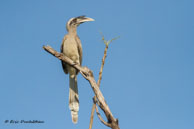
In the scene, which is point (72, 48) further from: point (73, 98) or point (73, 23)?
point (73, 98)

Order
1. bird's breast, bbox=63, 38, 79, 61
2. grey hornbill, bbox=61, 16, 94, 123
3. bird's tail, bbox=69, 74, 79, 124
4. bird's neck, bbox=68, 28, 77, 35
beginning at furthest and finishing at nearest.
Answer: bird's neck, bbox=68, 28, 77, 35, bird's breast, bbox=63, 38, 79, 61, grey hornbill, bbox=61, 16, 94, 123, bird's tail, bbox=69, 74, 79, 124

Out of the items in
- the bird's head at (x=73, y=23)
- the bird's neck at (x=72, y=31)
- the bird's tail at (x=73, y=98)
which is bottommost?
the bird's tail at (x=73, y=98)

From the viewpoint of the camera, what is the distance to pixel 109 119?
172 inches

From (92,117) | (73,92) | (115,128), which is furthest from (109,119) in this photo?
(73,92)

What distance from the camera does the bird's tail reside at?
7.65 meters

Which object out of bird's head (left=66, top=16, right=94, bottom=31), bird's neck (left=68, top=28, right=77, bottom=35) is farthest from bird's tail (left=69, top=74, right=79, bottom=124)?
bird's head (left=66, top=16, right=94, bottom=31)

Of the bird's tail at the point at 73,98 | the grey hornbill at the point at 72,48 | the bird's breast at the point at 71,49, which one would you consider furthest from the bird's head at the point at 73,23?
the bird's tail at the point at 73,98

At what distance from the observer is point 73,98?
27.3 feet

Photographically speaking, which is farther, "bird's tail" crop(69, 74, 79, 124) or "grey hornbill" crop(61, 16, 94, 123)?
"grey hornbill" crop(61, 16, 94, 123)

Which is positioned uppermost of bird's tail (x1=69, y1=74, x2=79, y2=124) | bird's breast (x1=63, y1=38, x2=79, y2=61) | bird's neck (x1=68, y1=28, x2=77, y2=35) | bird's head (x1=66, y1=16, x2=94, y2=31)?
bird's head (x1=66, y1=16, x2=94, y2=31)

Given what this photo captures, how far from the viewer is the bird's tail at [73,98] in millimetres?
7648

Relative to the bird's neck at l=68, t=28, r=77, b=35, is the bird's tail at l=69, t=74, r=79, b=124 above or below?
below

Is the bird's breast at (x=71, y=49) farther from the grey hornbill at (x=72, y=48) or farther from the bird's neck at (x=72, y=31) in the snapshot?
the bird's neck at (x=72, y=31)

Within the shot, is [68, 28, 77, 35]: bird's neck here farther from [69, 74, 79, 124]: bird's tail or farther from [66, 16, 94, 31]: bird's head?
[69, 74, 79, 124]: bird's tail
